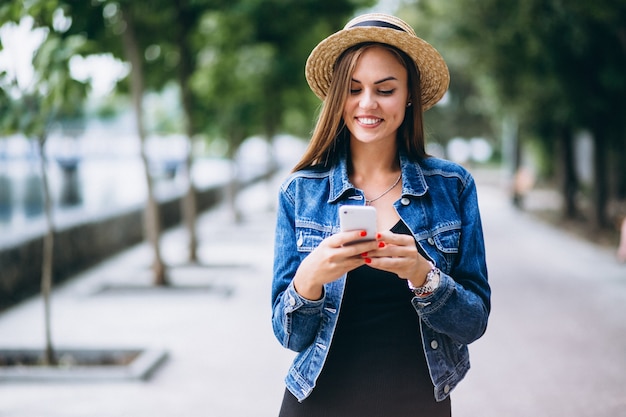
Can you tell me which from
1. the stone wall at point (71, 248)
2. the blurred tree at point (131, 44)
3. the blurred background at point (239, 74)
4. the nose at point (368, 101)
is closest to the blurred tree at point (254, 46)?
the blurred background at point (239, 74)

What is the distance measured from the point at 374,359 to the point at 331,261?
446 millimetres

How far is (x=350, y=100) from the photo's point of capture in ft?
7.08

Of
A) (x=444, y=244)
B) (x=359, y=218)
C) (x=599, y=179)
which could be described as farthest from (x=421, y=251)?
(x=599, y=179)

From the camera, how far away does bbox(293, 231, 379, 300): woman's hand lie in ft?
5.88

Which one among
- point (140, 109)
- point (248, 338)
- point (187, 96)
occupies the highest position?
point (187, 96)

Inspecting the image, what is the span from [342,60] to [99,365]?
543 cm

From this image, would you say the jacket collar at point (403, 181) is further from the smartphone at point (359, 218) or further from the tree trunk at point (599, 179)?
the tree trunk at point (599, 179)

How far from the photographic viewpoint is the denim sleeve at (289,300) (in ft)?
6.59

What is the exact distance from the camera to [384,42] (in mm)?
2129

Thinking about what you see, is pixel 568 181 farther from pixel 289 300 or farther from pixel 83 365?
pixel 289 300

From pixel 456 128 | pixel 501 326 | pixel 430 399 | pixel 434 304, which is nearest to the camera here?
pixel 434 304

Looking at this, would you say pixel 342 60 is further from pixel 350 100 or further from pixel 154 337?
pixel 154 337

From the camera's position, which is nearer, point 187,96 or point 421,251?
point 421,251

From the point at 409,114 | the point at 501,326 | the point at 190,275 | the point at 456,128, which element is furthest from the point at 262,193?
the point at 409,114
